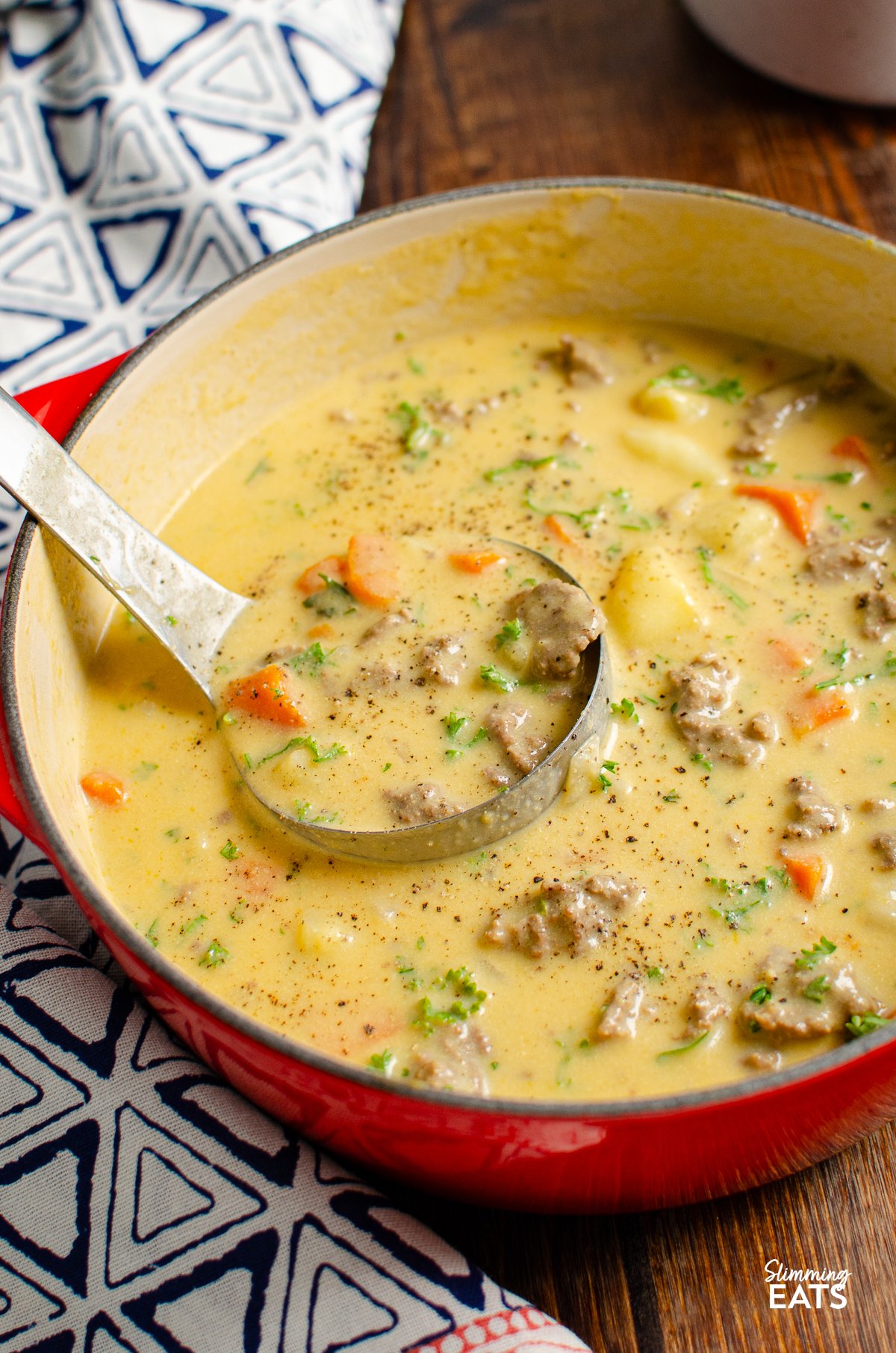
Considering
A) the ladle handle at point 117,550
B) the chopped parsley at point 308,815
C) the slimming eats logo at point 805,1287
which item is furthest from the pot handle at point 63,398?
the slimming eats logo at point 805,1287

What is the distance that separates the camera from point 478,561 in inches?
105

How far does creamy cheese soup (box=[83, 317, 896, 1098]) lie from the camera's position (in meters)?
2.11

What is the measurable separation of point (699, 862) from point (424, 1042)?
60 centimetres

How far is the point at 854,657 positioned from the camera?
99.8 inches

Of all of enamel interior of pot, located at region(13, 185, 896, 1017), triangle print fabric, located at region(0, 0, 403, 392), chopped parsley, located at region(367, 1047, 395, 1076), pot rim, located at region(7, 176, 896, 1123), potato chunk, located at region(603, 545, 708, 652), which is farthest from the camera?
triangle print fabric, located at region(0, 0, 403, 392)

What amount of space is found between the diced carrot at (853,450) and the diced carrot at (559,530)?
0.69 metres

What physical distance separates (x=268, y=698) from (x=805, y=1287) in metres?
1.40

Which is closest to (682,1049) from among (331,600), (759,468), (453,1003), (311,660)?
(453,1003)

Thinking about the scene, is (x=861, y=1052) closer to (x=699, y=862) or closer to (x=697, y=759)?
(x=699, y=862)

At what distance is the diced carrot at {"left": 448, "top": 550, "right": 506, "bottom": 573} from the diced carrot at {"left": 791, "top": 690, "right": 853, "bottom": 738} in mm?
696

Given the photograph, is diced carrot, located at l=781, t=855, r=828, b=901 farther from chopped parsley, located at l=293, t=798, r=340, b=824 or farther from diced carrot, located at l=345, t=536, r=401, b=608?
diced carrot, located at l=345, t=536, r=401, b=608

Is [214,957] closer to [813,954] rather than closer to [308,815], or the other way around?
[308,815]

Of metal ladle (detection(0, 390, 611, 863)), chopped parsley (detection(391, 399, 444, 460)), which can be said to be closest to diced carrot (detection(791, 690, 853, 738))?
metal ladle (detection(0, 390, 611, 863))

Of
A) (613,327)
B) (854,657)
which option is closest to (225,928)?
(854,657)
